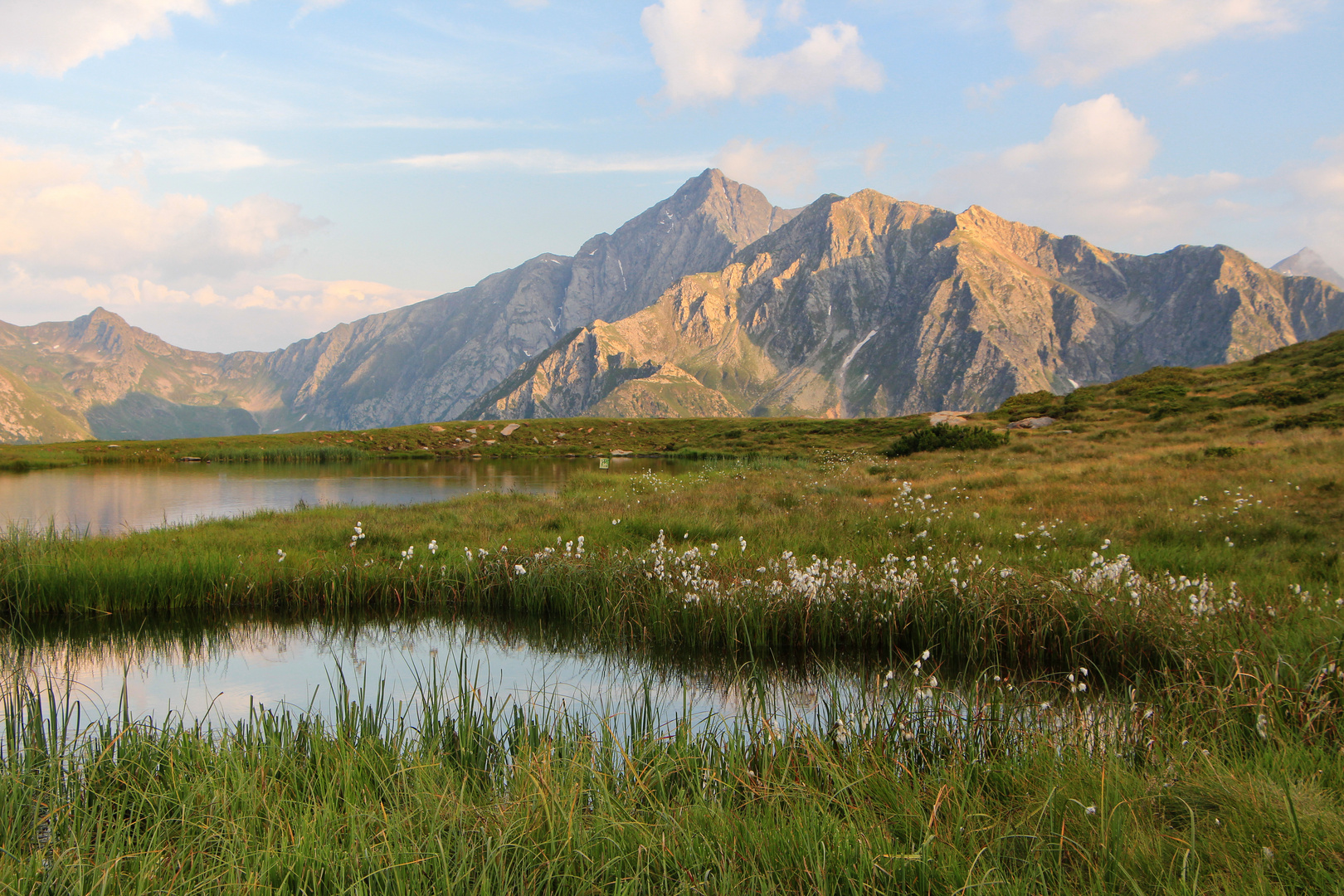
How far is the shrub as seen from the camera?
121 ft

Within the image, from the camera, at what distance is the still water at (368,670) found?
8.03 m

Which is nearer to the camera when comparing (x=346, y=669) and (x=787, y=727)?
(x=787, y=727)

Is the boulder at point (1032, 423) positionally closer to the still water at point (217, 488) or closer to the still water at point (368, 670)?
the still water at point (217, 488)

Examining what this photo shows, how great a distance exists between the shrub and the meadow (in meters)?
15.9

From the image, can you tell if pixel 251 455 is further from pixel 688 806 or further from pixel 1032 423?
pixel 688 806

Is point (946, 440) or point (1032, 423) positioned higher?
point (1032, 423)

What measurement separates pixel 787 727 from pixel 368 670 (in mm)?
6422

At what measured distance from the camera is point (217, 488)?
120 feet

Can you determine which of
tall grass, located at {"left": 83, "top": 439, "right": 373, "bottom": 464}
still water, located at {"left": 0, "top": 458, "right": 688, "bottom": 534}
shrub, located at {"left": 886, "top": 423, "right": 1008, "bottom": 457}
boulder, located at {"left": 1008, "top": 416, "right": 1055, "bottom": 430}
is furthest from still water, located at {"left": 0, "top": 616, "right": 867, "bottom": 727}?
tall grass, located at {"left": 83, "top": 439, "right": 373, "bottom": 464}

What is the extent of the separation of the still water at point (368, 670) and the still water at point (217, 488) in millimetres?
5951

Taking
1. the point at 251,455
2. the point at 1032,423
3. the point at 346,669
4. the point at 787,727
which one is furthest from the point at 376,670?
the point at 251,455

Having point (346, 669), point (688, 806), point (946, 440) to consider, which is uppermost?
point (946, 440)

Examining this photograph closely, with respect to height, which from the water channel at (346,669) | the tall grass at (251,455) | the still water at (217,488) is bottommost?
the water channel at (346,669)

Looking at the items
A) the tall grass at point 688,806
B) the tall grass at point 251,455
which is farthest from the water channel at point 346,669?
the tall grass at point 251,455
